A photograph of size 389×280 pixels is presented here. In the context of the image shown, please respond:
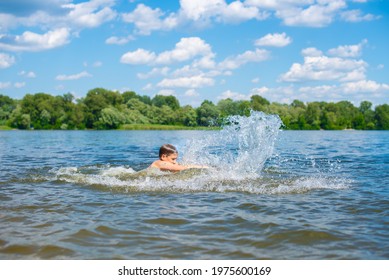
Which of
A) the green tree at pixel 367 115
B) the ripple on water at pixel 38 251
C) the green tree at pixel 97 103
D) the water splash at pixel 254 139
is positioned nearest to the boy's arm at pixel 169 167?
the water splash at pixel 254 139

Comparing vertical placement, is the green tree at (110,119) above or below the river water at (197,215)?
above

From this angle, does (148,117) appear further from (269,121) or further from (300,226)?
(300,226)

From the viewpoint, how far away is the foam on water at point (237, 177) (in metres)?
11.8

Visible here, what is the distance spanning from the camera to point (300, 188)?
460 inches

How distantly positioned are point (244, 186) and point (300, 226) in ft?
14.3

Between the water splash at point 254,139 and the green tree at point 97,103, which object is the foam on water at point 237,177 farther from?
the green tree at point 97,103

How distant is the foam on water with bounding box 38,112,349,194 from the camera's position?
11.8 m

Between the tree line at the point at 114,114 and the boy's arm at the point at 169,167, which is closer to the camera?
the boy's arm at the point at 169,167

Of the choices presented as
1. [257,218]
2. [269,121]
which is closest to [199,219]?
[257,218]

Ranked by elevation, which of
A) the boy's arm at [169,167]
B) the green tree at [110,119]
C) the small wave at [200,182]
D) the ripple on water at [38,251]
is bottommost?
the ripple on water at [38,251]

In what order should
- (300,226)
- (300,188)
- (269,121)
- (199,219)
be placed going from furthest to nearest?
(269,121)
(300,188)
(199,219)
(300,226)

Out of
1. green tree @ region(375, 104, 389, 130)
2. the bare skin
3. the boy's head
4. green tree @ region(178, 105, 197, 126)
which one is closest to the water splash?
the bare skin

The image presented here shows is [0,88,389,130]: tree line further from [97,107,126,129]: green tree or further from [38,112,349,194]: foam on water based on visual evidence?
[38,112,349,194]: foam on water

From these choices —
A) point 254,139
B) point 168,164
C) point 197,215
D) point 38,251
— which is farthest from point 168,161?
point 38,251
